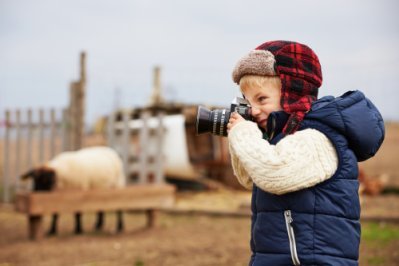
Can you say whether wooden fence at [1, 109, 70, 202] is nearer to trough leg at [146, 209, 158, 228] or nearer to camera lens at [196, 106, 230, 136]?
trough leg at [146, 209, 158, 228]

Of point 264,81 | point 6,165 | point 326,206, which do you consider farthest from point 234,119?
point 6,165

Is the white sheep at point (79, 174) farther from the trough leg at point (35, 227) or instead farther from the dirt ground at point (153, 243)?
the dirt ground at point (153, 243)

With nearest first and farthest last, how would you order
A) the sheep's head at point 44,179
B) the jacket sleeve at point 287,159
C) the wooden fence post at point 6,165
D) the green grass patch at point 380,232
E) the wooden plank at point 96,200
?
the jacket sleeve at point 287,159 < the green grass patch at point 380,232 < the wooden plank at point 96,200 < the sheep's head at point 44,179 < the wooden fence post at point 6,165

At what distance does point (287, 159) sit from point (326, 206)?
A: 0.76 ft

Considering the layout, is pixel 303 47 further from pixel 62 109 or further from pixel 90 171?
pixel 62 109

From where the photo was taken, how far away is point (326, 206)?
213cm

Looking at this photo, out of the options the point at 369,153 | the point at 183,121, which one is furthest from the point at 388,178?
the point at 369,153

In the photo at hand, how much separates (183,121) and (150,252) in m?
6.86

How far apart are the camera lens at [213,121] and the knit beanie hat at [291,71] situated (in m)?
0.18

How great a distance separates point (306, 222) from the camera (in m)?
2.11

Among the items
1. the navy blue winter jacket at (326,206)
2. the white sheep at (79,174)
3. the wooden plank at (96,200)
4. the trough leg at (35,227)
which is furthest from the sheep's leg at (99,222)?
the navy blue winter jacket at (326,206)

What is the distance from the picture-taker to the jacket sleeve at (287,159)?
2074 millimetres

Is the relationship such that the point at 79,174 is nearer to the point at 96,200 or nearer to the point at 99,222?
the point at 96,200

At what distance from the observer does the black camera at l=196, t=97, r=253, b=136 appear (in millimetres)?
2256
